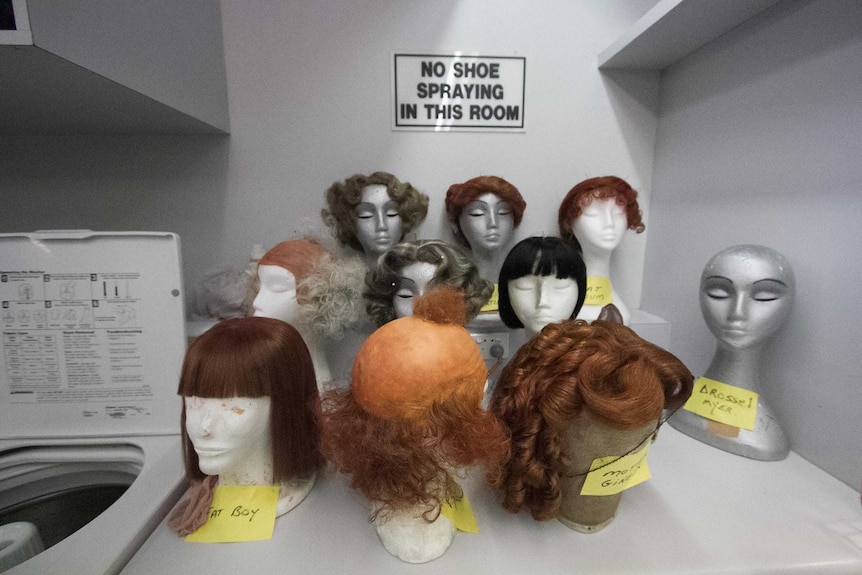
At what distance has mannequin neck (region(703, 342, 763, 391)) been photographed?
0.89 meters

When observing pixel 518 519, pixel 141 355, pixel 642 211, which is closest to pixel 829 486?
pixel 518 519

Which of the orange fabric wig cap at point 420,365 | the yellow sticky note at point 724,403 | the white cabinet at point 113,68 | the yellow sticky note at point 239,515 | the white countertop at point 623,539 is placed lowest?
the white countertop at point 623,539

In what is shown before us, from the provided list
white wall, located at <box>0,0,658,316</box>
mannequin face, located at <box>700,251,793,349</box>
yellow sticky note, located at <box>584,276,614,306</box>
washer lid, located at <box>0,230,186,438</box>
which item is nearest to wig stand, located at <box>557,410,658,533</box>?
mannequin face, located at <box>700,251,793,349</box>

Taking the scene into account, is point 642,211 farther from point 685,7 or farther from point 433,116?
point 433,116

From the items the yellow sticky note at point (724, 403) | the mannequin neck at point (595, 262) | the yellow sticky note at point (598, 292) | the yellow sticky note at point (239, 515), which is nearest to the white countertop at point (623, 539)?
the yellow sticky note at point (239, 515)

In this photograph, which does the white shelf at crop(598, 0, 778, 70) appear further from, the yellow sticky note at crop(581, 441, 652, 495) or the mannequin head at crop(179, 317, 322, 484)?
the mannequin head at crop(179, 317, 322, 484)

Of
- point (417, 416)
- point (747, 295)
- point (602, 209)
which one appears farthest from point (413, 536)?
point (602, 209)

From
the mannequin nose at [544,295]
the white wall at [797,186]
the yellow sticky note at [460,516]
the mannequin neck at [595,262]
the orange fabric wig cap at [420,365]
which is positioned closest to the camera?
the orange fabric wig cap at [420,365]

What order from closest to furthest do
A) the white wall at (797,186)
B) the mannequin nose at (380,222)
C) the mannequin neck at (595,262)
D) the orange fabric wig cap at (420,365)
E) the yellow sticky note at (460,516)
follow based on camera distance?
the orange fabric wig cap at (420,365) → the yellow sticky note at (460,516) → the white wall at (797,186) → the mannequin nose at (380,222) → the mannequin neck at (595,262)

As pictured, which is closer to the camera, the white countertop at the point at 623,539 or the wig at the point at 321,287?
the white countertop at the point at 623,539

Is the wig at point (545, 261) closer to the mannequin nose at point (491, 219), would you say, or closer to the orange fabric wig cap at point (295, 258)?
the mannequin nose at point (491, 219)

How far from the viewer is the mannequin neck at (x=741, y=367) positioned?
891 millimetres

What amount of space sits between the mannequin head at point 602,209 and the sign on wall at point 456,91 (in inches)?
13.6

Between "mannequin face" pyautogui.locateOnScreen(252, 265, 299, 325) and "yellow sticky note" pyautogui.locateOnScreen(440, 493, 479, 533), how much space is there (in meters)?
0.54
